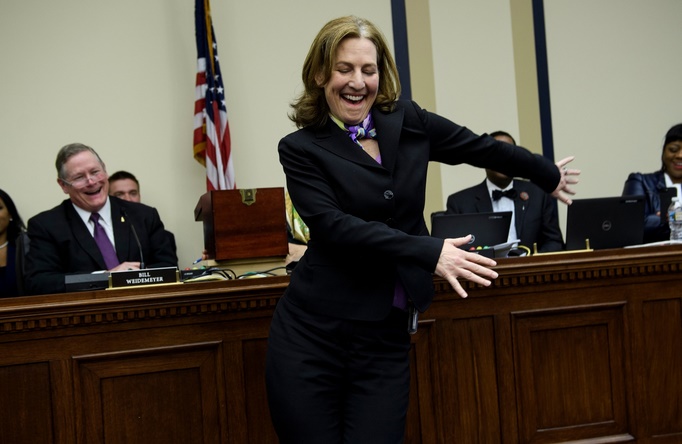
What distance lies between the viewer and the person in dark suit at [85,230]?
373cm

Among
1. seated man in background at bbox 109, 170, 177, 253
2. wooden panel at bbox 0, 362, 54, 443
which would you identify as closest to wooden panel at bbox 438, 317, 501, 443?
wooden panel at bbox 0, 362, 54, 443

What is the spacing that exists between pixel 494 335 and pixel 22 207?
374 centimetres

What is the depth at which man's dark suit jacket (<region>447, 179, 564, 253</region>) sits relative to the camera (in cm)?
480

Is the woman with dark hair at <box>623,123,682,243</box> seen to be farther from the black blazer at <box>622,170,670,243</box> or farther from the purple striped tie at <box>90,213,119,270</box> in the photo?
the purple striped tie at <box>90,213,119,270</box>

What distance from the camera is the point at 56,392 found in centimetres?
→ 258

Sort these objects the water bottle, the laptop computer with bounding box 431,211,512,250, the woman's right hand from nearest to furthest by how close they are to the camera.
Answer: the woman's right hand → the laptop computer with bounding box 431,211,512,250 → the water bottle

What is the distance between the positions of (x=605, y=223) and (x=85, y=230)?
2.56 metres

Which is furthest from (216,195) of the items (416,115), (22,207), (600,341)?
(22,207)

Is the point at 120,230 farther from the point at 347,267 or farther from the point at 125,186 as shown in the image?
the point at 347,267

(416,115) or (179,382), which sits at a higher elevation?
(416,115)

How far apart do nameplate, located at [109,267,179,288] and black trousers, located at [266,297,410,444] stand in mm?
937

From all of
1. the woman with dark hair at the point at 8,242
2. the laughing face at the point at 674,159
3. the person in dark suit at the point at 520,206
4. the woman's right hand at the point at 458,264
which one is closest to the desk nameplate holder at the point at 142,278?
the woman's right hand at the point at 458,264

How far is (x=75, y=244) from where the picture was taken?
12.5ft

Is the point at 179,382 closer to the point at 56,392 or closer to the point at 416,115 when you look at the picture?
the point at 56,392
